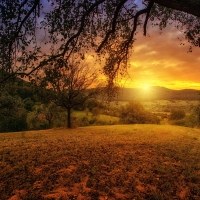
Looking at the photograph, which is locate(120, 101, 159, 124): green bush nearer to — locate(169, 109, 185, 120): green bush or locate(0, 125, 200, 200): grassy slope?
locate(169, 109, 185, 120): green bush

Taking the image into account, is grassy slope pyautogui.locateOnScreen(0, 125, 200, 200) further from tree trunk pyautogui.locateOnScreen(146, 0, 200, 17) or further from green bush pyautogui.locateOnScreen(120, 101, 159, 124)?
green bush pyautogui.locateOnScreen(120, 101, 159, 124)

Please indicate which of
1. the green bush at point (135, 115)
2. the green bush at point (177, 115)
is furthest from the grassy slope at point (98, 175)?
the green bush at point (177, 115)

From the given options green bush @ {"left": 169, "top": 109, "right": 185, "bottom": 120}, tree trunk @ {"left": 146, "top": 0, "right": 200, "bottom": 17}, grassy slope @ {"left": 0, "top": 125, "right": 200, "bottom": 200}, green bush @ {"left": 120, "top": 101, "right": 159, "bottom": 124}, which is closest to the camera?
tree trunk @ {"left": 146, "top": 0, "right": 200, "bottom": 17}

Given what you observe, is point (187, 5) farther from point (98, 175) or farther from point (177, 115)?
point (177, 115)

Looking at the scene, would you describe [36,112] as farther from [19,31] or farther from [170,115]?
[170,115]

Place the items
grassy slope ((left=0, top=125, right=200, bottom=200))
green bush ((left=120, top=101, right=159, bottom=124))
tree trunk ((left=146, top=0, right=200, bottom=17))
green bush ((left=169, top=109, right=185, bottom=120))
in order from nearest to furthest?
tree trunk ((left=146, top=0, right=200, bottom=17)), grassy slope ((left=0, top=125, right=200, bottom=200)), green bush ((left=120, top=101, right=159, bottom=124)), green bush ((left=169, top=109, right=185, bottom=120))

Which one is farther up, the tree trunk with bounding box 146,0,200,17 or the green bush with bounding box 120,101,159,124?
the tree trunk with bounding box 146,0,200,17

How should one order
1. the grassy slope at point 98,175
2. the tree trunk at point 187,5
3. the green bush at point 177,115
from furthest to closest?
the green bush at point 177,115, the grassy slope at point 98,175, the tree trunk at point 187,5

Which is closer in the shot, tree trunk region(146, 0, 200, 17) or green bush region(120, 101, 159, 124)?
tree trunk region(146, 0, 200, 17)

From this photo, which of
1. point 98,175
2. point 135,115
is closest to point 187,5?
point 98,175

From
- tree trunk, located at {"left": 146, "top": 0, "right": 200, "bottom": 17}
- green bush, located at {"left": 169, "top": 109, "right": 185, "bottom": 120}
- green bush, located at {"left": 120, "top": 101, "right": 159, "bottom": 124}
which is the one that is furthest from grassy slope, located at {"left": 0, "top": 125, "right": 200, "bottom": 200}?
Answer: green bush, located at {"left": 169, "top": 109, "right": 185, "bottom": 120}

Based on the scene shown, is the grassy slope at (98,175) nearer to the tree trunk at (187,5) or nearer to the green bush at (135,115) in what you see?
the tree trunk at (187,5)

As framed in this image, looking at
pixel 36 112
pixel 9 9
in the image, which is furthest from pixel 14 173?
pixel 36 112

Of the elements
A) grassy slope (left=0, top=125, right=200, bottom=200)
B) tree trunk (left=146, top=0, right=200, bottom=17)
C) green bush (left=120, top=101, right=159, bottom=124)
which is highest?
tree trunk (left=146, top=0, right=200, bottom=17)
